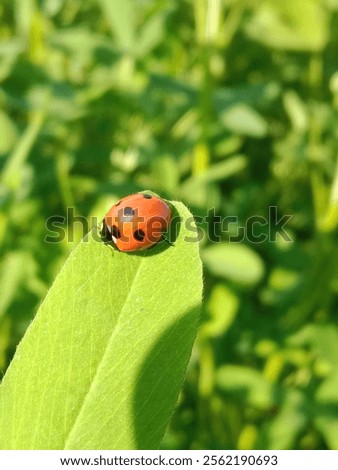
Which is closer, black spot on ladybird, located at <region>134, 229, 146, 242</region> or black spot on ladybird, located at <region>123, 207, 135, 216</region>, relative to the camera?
black spot on ladybird, located at <region>134, 229, 146, 242</region>

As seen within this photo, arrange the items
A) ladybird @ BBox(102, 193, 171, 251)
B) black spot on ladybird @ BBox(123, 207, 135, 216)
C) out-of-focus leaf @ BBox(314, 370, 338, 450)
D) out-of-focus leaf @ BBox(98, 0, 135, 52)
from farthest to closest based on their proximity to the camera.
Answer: out-of-focus leaf @ BBox(98, 0, 135, 52) < out-of-focus leaf @ BBox(314, 370, 338, 450) < black spot on ladybird @ BBox(123, 207, 135, 216) < ladybird @ BBox(102, 193, 171, 251)

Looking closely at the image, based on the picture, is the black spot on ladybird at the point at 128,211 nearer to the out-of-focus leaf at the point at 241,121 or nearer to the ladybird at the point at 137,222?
the ladybird at the point at 137,222

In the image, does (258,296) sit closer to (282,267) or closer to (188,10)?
(282,267)

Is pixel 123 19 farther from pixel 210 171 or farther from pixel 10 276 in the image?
pixel 10 276

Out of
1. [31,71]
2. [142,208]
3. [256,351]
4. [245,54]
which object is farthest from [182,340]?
[245,54]

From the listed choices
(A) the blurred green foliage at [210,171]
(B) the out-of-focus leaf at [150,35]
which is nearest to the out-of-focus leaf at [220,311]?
(A) the blurred green foliage at [210,171]

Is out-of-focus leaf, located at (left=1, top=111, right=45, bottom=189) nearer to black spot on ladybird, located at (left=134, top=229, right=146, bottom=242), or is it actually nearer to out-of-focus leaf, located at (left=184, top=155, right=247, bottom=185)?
out-of-focus leaf, located at (left=184, top=155, right=247, bottom=185)

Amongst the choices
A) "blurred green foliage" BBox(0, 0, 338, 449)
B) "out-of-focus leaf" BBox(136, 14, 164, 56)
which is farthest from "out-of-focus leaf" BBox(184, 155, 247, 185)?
"out-of-focus leaf" BBox(136, 14, 164, 56)
